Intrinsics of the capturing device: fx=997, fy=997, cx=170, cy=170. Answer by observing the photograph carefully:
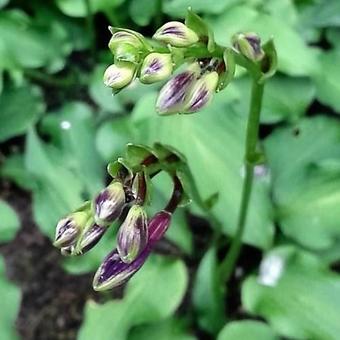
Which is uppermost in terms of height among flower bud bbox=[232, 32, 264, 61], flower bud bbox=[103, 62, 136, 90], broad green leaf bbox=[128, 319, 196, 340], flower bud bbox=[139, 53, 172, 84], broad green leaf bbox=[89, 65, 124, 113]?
flower bud bbox=[139, 53, 172, 84]

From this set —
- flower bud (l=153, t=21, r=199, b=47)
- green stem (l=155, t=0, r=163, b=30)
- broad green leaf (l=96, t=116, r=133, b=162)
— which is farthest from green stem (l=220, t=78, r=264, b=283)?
green stem (l=155, t=0, r=163, b=30)

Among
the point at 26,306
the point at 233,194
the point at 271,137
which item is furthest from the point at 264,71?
the point at 26,306

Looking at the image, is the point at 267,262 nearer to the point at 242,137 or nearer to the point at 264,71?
the point at 242,137

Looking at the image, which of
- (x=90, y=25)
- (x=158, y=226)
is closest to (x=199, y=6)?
(x=90, y=25)

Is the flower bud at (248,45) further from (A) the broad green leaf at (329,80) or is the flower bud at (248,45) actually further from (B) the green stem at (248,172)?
(A) the broad green leaf at (329,80)

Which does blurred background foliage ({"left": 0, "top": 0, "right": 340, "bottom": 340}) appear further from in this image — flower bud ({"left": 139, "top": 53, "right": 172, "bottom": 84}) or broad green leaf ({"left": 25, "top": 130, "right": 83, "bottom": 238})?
flower bud ({"left": 139, "top": 53, "right": 172, "bottom": 84})

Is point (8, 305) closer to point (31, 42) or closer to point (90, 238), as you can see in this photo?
point (31, 42)

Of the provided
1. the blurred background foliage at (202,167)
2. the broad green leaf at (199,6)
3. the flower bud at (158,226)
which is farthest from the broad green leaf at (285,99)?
the flower bud at (158,226)

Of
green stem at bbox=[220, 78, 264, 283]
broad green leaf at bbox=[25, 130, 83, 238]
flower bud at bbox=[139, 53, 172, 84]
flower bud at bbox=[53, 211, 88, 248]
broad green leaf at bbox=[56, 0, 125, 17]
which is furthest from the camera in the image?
broad green leaf at bbox=[56, 0, 125, 17]
